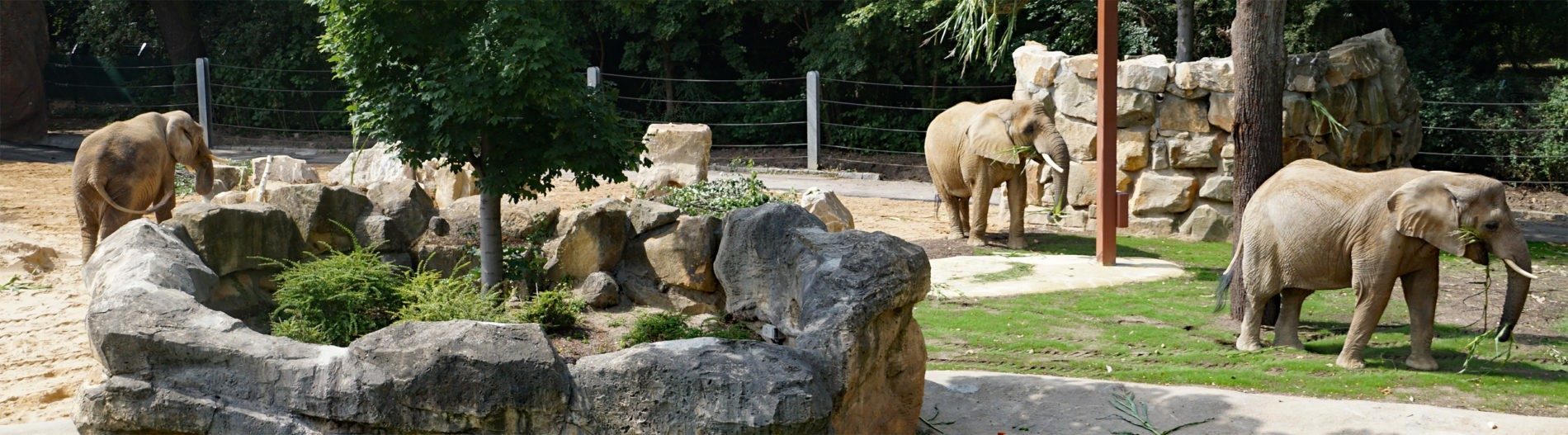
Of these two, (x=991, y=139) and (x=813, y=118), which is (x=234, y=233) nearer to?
(x=991, y=139)

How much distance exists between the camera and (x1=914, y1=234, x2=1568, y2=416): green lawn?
7.15 metres

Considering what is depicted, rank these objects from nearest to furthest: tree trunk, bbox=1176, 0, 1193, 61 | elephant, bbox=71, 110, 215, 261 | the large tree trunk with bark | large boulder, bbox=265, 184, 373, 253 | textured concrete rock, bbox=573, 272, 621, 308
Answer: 1. large boulder, bbox=265, 184, 373, 253
2. textured concrete rock, bbox=573, 272, 621, 308
3. elephant, bbox=71, 110, 215, 261
4. tree trunk, bbox=1176, 0, 1193, 61
5. the large tree trunk with bark

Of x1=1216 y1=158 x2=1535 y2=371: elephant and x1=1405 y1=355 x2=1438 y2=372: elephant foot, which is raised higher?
x1=1216 y1=158 x2=1535 y2=371: elephant

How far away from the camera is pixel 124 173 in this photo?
10.0 metres

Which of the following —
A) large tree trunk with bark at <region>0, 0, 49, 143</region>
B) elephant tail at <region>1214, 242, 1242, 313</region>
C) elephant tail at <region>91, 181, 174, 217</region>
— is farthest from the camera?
large tree trunk with bark at <region>0, 0, 49, 143</region>

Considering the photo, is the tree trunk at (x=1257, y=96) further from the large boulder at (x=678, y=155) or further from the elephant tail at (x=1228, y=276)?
the large boulder at (x=678, y=155)

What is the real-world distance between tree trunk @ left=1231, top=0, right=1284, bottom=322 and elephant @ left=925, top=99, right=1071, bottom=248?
3120 millimetres

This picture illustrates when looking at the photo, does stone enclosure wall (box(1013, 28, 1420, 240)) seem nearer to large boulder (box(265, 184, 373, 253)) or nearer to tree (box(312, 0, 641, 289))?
tree (box(312, 0, 641, 289))

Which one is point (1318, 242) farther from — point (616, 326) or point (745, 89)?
point (745, 89)

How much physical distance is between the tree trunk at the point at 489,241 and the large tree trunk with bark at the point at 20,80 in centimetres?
1542

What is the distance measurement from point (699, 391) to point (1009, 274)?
6.32 m

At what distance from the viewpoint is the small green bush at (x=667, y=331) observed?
6797 millimetres

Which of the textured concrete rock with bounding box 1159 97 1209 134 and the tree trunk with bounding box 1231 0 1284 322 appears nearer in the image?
the tree trunk with bounding box 1231 0 1284 322

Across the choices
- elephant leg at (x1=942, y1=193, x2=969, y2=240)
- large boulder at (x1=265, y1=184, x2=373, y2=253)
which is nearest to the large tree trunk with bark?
elephant leg at (x1=942, y1=193, x2=969, y2=240)
